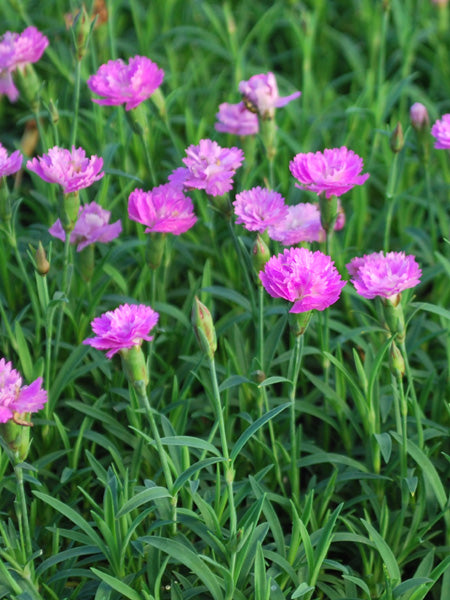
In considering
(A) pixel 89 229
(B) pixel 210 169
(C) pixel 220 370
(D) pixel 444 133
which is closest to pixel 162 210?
(B) pixel 210 169

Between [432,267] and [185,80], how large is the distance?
92 centimetres

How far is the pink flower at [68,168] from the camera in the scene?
1.18 metres

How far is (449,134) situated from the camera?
130 centimetres

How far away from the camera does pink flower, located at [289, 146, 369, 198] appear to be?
1.17 metres

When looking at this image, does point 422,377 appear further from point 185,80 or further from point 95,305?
point 185,80

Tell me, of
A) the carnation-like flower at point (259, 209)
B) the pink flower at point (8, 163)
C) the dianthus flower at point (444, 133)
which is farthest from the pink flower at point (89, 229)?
the dianthus flower at point (444, 133)

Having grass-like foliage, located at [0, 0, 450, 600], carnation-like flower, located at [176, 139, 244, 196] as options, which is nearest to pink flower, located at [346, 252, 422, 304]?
grass-like foliage, located at [0, 0, 450, 600]

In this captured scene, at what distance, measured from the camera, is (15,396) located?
102 cm

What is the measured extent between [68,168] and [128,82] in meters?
0.25

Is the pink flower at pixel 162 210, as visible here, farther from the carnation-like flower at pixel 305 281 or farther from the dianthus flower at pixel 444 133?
the dianthus flower at pixel 444 133

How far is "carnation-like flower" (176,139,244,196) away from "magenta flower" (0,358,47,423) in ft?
1.26

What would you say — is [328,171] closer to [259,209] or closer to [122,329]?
[259,209]

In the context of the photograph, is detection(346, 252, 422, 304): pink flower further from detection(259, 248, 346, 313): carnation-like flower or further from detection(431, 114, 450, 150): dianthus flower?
detection(431, 114, 450, 150): dianthus flower

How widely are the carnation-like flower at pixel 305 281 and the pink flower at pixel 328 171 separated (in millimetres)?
157
